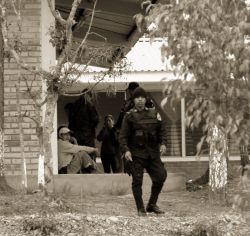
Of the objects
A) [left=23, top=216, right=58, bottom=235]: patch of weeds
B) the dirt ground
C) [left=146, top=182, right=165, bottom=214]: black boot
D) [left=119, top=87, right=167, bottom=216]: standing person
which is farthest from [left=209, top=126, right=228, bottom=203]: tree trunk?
[left=23, top=216, right=58, bottom=235]: patch of weeds

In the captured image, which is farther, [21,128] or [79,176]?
[79,176]

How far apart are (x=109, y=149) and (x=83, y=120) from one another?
3.03 ft

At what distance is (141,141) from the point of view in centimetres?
1152

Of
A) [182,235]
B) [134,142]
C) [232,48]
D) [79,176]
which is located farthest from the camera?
[79,176]

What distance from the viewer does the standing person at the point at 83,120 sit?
16.4 meters

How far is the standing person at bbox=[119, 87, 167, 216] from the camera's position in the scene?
1146 centimetres

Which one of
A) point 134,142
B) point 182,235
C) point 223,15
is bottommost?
point 182,235

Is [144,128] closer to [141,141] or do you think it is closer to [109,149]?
[141,141]

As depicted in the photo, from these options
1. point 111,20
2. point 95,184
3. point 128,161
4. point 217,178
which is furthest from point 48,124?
point 111,20

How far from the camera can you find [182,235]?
10680 mm

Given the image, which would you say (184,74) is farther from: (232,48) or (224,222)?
(224,222)

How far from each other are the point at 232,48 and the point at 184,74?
0.39 meters

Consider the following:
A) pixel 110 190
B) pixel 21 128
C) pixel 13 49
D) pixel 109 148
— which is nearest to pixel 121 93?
pixel 109 148

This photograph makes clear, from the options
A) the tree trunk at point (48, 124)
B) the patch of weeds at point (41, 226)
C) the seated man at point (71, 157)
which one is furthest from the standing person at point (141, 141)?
the seated man at point (71, 157)
